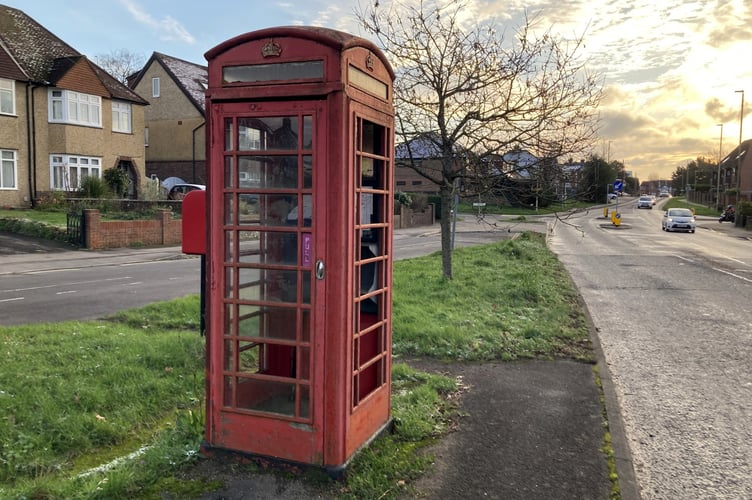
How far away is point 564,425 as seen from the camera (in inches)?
183

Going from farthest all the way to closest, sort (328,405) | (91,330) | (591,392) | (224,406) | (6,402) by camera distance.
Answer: (91,330) → (591,392) → (6,402) → (224,406) → (328,405)

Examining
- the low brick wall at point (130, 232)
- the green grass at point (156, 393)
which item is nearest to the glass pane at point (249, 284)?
the green grass at point (156, 393)

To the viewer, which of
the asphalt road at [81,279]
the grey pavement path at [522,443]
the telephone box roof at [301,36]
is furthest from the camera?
the asphalt road at [81,279]

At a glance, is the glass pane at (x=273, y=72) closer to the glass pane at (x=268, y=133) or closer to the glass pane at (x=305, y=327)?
the glass pane at (x=268, y=133)

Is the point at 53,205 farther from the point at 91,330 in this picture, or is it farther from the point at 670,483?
the point at 670,483

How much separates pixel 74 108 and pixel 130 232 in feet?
30.9

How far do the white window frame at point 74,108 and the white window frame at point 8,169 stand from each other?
2.64 m

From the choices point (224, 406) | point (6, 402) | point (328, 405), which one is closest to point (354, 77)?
point (328, 405)

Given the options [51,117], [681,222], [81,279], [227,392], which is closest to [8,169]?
[51,117]

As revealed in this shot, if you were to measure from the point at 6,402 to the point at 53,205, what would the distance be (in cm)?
2364

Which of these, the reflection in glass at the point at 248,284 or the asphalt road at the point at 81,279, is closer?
the reflection in glass at the point at 248,284

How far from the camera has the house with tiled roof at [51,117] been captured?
2522cm

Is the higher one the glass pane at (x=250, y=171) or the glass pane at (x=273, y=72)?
the glass pane at (x=273, y=72)

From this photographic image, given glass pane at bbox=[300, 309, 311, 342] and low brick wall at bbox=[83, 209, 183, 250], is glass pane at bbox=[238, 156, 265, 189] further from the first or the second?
low brick wall at bbox=[83, 209, 183, 250]
